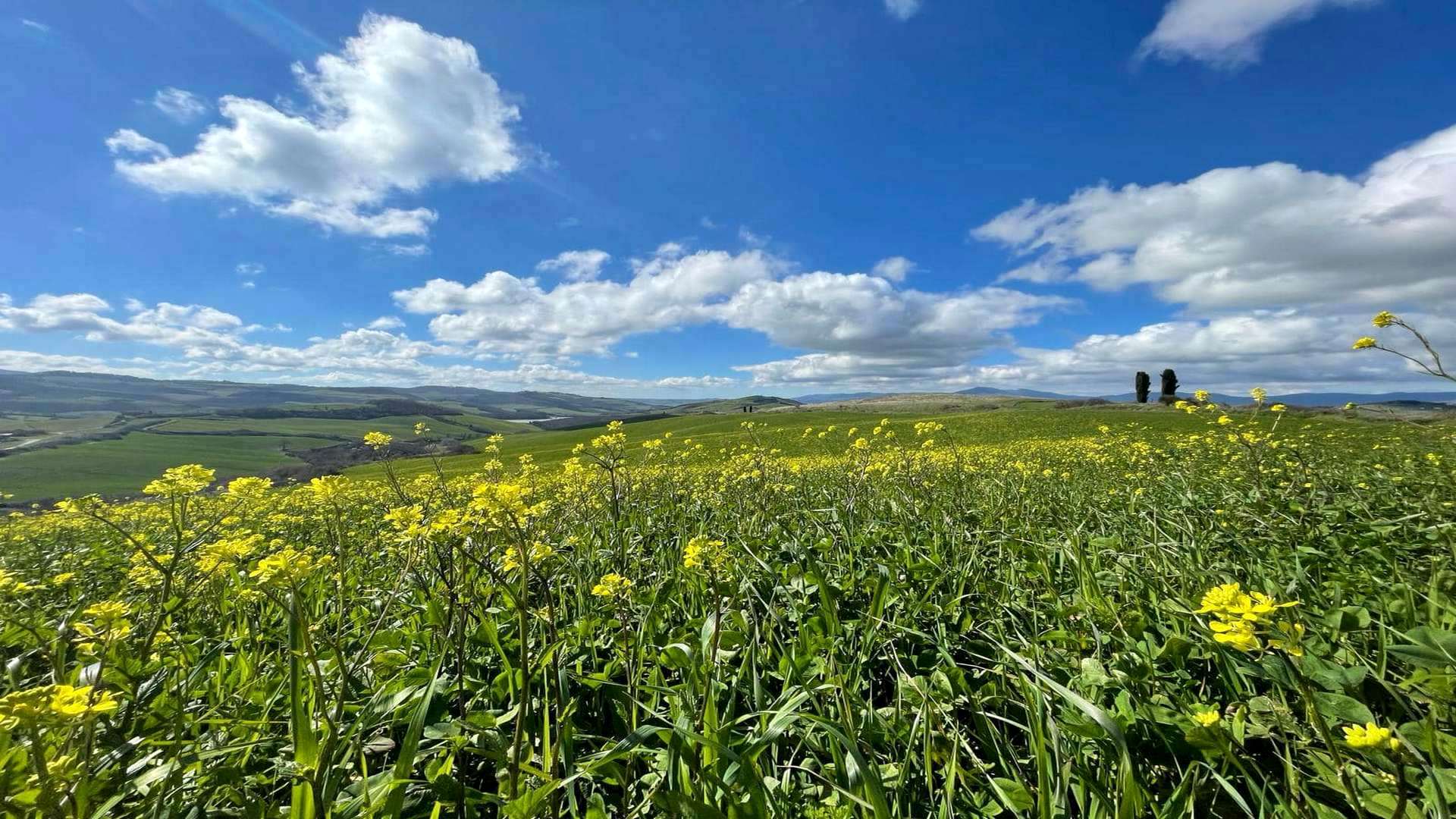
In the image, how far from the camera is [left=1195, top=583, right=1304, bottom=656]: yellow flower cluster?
1.41m

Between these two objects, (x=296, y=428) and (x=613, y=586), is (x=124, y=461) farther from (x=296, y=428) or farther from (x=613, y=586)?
(x=613, y=586)

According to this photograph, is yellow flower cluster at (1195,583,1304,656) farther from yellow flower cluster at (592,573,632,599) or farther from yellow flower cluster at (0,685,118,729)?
yellow flower cluster at (0,685,118,729)

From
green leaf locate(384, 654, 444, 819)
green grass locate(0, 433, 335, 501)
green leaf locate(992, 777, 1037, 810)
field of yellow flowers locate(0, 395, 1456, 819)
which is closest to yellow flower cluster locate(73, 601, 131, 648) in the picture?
field of yellow flowers locate(0, 395, 1456, 819)

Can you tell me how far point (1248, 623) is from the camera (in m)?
1.57

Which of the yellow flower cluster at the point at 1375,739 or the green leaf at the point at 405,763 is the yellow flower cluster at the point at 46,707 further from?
the yellow flower cluster at the point at 1375,739

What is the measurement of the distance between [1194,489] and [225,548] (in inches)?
351

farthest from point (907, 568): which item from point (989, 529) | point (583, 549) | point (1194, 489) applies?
point (1194, 489)

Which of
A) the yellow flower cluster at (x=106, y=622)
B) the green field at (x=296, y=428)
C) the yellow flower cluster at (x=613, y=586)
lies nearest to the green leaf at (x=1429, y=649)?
the yellow flower cluster at (x=613, y=586)

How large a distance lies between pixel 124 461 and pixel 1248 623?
492 feet

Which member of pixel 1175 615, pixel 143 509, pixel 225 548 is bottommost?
pixel 143 509

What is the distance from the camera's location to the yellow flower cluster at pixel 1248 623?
141 cm

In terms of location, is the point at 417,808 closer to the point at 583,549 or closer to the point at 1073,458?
the point at 583,549

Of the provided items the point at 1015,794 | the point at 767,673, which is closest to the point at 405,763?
the point at 767,673

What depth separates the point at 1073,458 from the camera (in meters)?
12.6
